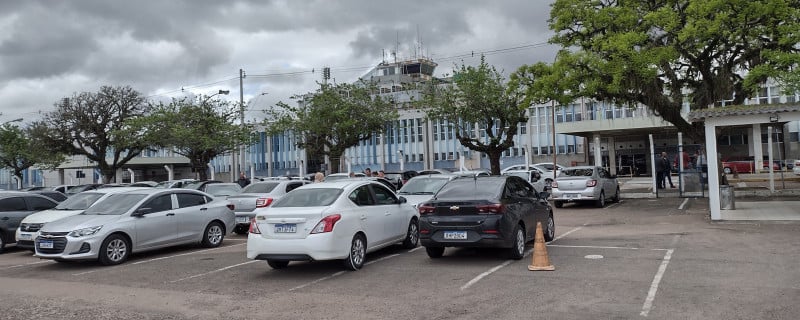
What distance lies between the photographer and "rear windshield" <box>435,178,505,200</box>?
10.4m

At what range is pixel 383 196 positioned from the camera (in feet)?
37.3

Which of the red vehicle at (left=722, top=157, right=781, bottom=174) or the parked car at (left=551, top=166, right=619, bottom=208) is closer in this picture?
the parked car at (left=551, top=166, right=619, bottom=208)

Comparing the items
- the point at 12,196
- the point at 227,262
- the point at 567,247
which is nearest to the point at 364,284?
the point at 227,262

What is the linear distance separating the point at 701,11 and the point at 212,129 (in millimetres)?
27040

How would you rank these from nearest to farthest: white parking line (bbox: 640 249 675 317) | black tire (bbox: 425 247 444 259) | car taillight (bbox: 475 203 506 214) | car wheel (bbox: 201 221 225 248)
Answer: white parking line (bbox: 640 249 675 317) < car taillight (bbox: 475 203 506 214) < black tire (bbox: 425 247 444 259) < car wheel (bbox: 201 221 225 248)

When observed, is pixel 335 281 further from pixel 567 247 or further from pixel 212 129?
pixel 212 129

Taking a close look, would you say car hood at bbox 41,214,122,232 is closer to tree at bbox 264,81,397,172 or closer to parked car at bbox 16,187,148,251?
parked car at bbox 16,187,148,251

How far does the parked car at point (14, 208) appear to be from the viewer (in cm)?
1469

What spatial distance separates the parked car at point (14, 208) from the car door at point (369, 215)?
32.1 ft

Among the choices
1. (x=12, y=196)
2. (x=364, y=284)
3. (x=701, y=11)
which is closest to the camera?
(x=364, y=284)

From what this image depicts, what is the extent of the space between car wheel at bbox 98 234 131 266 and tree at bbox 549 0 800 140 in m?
14.9

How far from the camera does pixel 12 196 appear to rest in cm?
1536

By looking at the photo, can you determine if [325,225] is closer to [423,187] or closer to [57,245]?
[57,245]

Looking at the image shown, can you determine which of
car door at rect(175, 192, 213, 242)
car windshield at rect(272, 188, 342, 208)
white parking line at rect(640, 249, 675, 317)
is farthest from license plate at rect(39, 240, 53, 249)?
white parking line at rect(640, 249, 675, 317)
